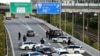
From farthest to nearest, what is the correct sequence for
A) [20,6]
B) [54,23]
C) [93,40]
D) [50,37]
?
[54,23] < [93,40] < [50,37] < [20,6]

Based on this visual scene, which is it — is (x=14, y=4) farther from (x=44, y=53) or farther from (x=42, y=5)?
(x=44, y=53)

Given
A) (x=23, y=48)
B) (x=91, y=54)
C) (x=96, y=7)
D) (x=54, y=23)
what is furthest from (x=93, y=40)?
(x=91, y=54)

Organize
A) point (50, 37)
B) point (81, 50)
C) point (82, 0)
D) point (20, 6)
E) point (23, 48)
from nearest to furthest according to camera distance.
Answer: point (81, 50) < point (23, 48) < point (20, 6) < point (50, 37) < point (82, 0)

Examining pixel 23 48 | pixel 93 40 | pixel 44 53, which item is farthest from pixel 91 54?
pixel 93 40

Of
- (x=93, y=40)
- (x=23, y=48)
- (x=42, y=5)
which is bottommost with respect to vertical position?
(x=93, y=40)

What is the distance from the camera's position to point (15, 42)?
57.7 metres

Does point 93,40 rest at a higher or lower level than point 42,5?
lower

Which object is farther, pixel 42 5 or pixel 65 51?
pixel 42 5

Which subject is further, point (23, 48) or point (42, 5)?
point (42, 5)

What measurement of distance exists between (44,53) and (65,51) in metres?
2.70

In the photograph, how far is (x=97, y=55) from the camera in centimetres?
4231

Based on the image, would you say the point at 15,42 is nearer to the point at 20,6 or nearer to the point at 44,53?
the point at 20,6

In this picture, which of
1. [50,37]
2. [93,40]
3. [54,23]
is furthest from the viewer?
[54,23]

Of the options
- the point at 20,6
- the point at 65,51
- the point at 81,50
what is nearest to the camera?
the point at 65,51
